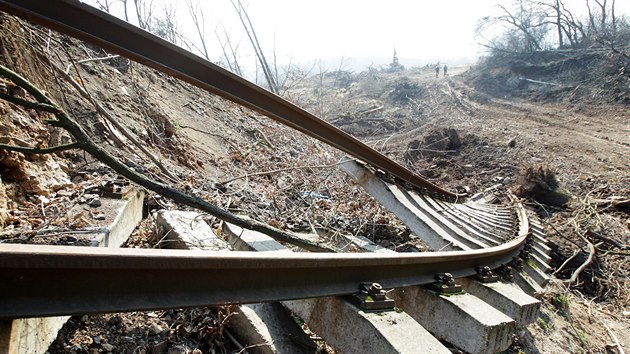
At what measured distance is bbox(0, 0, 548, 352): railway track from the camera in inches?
47.4

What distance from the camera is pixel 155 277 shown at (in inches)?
56.0

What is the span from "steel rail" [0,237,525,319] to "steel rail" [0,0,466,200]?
5.77 ft

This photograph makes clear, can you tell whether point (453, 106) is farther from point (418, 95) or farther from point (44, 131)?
point (44, 131)

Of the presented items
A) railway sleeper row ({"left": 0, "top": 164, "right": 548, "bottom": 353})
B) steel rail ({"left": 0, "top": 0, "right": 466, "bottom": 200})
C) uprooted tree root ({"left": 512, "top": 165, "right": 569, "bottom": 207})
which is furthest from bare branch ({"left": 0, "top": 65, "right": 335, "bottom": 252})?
uprooted tree root ({"left": 512, "top": 165, "right": 569, "bottom": 207})

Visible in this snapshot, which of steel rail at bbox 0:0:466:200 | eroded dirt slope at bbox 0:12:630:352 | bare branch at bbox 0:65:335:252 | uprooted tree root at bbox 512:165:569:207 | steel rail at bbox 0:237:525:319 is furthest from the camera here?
uprooted tree root at bbox 512:165:569:207

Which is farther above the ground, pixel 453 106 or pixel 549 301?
pixel 453 106

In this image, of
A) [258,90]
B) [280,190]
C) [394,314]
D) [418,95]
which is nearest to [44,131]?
[258,90]

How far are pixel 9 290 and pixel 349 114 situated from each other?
19296 millimetres

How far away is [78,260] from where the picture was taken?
4.00 feet

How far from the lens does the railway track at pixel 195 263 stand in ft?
3.95

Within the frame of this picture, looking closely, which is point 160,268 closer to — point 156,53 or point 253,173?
point 156,53

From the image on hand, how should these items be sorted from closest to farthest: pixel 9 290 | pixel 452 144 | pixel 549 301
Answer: pixel 9 290, pixel 549 301, pixel 452 144

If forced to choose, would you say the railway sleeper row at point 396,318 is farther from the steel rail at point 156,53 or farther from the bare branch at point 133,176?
the steel rail at point 156,53

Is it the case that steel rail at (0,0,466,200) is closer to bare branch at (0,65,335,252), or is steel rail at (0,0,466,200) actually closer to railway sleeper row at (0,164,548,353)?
bare branch at (0,65,335,252)
